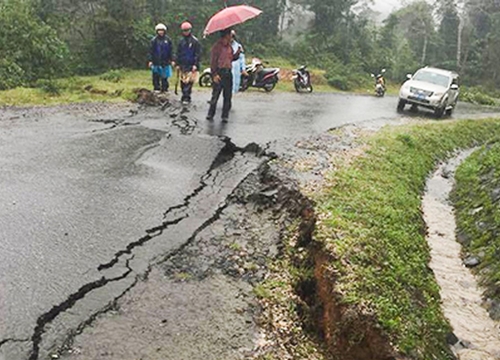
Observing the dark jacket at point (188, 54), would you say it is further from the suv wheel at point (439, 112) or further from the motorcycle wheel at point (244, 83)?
the suv wheel at point (439, 112)

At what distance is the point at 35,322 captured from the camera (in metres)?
4.19

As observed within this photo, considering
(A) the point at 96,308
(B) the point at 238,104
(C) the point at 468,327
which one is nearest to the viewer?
(A) the point at 96,308

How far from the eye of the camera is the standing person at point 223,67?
10.7 m

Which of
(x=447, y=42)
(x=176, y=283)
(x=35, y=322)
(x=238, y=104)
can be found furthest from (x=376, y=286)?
(x=447, y=42)

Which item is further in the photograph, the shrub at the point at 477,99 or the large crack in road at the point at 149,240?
the shrub at the point at 477,99

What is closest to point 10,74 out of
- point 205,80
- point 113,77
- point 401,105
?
point 113,77

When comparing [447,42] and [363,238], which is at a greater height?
[447,42]

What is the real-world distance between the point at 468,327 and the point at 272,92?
13.4 metres

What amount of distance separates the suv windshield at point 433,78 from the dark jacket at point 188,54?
30.2 ft

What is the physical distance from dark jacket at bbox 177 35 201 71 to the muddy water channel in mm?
6336

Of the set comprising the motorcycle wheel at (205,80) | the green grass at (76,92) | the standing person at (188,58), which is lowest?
the green grass at (76,92)

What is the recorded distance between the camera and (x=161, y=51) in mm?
13219

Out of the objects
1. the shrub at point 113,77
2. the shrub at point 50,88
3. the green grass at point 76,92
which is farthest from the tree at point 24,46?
the shrub at point 113,77

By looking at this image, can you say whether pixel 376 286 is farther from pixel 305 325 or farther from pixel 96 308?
pixel 96 308
